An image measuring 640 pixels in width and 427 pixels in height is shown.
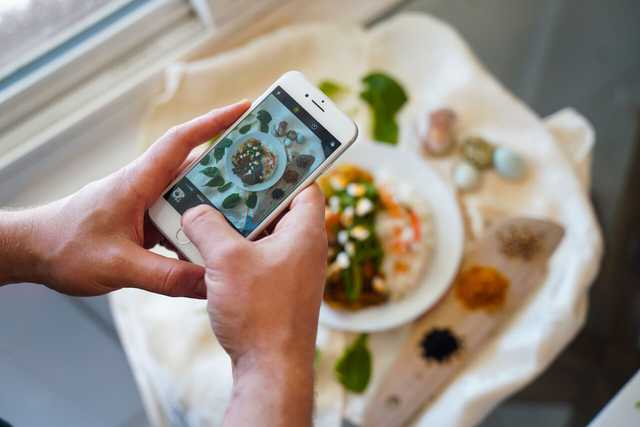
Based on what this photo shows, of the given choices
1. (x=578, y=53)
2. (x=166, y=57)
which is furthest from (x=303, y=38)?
(x=578, y=53)

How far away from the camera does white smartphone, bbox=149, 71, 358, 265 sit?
0.43 m

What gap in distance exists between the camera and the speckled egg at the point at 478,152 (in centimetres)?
77

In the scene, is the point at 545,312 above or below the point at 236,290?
below

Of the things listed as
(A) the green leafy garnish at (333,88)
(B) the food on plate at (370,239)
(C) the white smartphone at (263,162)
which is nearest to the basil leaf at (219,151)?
(C) the white smartphone at (263,162)

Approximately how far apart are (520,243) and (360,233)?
0.71ft

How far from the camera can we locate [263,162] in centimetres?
43

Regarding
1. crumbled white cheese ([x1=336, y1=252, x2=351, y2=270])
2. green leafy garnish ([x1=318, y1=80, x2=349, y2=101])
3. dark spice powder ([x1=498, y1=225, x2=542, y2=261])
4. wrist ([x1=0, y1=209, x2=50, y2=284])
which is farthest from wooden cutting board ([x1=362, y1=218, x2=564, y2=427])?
wrist ([x1=0, y1=209, x2=50, y2=284])

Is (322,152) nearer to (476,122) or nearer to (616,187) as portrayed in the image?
(476,122)

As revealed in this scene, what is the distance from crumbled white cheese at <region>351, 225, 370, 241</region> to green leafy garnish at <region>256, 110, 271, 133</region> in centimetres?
27

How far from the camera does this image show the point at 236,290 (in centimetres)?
38

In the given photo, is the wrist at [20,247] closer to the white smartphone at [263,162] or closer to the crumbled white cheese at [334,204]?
the white smartphone at [263,162]

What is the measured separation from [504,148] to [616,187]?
0.50 meters

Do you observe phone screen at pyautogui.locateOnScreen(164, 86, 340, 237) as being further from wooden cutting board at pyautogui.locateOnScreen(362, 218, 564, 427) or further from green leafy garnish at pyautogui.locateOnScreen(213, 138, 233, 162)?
wooden cutting board at pyautogui.locateOnScreen(362, 218, 564, 427)

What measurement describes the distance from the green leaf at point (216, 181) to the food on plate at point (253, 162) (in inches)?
0.5
